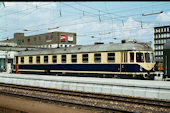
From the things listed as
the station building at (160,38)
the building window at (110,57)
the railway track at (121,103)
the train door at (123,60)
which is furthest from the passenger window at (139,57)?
the station building at (160,38)

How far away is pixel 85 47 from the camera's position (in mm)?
22562

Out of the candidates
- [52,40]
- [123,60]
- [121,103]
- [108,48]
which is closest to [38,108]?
[121,103]

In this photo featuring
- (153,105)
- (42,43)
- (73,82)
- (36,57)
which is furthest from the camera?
(42,43)

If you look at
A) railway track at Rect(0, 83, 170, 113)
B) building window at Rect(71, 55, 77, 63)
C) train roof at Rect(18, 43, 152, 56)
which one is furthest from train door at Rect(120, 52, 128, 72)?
railway track at Rect(0, 83, 170, 113)

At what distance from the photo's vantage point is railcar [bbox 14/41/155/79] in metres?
19.1

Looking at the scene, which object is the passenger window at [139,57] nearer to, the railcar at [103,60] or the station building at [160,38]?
the railcar at [103,60]

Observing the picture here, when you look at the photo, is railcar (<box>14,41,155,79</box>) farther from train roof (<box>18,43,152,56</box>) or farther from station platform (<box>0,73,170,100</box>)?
station platform (<box>0,73,170,100</box>)

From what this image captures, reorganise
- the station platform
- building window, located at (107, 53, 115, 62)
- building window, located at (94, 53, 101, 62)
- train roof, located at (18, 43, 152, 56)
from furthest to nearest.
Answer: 1. building window, located at (94, 53, 101, 62)
2. building window, located at (107, 53, 115, 62)
3. train roof, located at (18, 43, 152, 56)
4. the station platform

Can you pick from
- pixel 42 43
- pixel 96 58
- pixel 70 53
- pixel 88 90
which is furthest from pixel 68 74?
pixel 42 43

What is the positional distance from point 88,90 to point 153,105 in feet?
21.0

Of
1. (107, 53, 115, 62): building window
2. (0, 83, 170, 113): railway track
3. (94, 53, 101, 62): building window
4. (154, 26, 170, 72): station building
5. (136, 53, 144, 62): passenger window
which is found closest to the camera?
(0, 83, 170, 113): railway track

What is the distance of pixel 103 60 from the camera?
67.7 feet

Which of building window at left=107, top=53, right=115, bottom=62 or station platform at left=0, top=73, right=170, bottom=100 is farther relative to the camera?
building window at left=107, top=53, right=115, bottom=62

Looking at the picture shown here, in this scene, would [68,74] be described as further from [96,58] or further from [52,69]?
[96,58]
